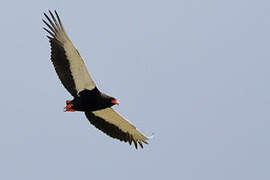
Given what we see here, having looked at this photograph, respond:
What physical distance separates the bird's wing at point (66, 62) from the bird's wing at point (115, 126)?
2.16 metres

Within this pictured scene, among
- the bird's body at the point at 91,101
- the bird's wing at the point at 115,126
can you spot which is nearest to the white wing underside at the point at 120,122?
→ the bird's wing at the point at 115,126

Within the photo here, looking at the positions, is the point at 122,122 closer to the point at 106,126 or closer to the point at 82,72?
the point at 106,126

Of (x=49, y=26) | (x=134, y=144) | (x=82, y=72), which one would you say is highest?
(x=49, y=26)

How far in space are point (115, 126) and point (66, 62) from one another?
387 centimetres

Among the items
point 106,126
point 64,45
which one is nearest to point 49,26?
Result: point 64,45

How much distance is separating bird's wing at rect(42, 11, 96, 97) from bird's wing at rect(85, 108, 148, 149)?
7.08ft

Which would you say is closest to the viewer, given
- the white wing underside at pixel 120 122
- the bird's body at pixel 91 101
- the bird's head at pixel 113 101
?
the bird's body at pixel 91 101

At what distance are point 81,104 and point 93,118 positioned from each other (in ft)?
8.15

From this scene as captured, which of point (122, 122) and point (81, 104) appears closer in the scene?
point (81, 104)

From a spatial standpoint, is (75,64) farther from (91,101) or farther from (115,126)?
(115,126)

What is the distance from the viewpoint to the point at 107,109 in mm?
31000

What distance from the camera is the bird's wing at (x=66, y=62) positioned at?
95.6 ft

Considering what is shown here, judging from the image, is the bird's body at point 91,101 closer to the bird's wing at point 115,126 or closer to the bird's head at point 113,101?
the bird's head at point 113,101

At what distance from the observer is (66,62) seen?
96.1ft
